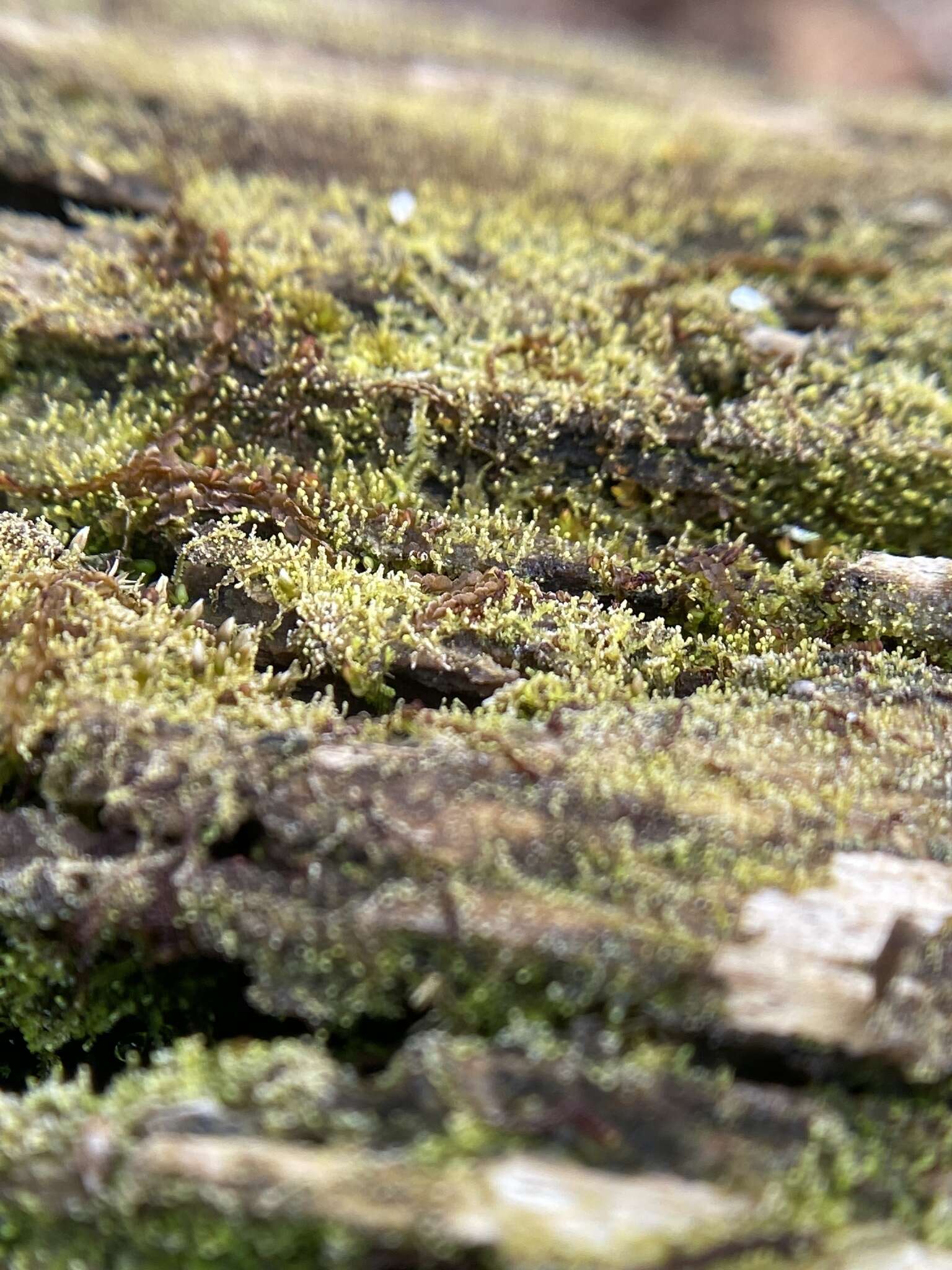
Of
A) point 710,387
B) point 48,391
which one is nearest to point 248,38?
point 48,391

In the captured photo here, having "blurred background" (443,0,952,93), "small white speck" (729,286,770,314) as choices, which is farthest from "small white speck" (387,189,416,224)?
"blurred background" (443,0,952,93)

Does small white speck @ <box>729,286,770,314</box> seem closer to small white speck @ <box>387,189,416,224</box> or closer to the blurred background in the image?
small white speck @ <box>387,189,416,224</box>

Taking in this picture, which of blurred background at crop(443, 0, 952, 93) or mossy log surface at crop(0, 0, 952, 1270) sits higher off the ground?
blurred background at crop(443, 0, 952, 93)

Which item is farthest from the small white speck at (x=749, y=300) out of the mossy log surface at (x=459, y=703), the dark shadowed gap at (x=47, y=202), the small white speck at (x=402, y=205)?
the dark shadowed gap at (x=47, y=202)

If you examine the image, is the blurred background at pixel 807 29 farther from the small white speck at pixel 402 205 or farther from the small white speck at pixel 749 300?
the small white speck at pixel 749 300

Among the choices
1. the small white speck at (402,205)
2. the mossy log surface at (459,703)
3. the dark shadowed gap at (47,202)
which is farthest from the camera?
the small white speck at (402,205)

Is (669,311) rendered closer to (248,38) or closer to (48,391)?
(48,391)
